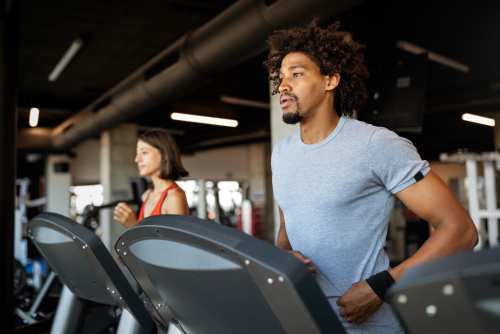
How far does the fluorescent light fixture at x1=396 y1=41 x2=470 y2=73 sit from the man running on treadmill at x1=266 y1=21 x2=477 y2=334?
5.48 m

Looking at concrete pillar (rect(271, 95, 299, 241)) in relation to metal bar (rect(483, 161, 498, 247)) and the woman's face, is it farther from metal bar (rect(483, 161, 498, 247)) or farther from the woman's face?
the woman's face

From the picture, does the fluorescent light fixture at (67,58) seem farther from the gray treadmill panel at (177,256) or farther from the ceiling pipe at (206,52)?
the gray treadmill panel at (177,256)

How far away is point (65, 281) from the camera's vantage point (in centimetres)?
160

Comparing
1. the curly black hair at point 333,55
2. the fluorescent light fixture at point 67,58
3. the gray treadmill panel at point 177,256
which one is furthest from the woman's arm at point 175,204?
the fluorescent light fixture at point 67,58

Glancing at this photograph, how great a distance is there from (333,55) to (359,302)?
2.29ft

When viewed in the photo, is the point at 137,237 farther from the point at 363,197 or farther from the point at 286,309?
the point at 363,197

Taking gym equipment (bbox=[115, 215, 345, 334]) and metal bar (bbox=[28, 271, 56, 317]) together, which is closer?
gym equipment (bbox=[115, 215, 345, 334])

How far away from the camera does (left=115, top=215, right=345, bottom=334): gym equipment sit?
0.67 metres

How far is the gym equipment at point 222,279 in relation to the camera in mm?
673

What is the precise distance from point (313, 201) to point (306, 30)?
509 mm

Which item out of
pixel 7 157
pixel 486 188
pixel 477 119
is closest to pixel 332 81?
pixel 7 157

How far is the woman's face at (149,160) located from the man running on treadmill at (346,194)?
125 centimetres

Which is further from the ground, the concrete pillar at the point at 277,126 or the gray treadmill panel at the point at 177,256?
the concrete pillar at the point at 277,126

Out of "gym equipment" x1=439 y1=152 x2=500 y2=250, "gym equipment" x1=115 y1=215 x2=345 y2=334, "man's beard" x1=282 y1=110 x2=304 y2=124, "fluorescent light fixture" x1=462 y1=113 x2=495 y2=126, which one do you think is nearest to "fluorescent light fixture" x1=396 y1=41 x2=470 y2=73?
"fluorescent light fixture" x1=462 y1=113 x2=495 y2=126
